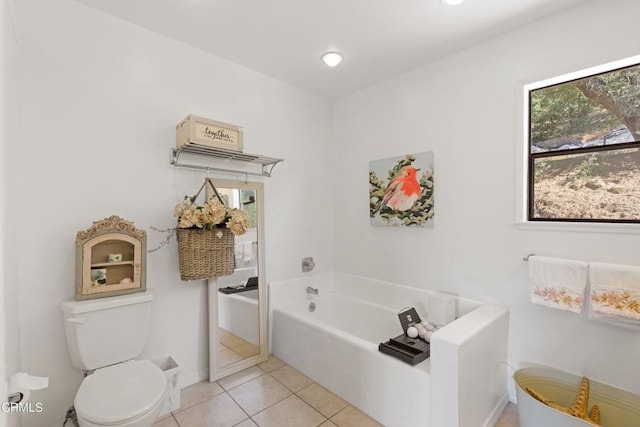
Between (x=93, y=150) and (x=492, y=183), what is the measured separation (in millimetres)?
2673

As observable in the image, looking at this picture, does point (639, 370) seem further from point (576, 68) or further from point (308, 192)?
point (308, 192)

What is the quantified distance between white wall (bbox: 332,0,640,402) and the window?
0.43 ft

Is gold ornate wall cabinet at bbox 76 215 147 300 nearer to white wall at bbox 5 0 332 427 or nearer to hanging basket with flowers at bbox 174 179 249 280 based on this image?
white wall at bbox 5 0 332 427

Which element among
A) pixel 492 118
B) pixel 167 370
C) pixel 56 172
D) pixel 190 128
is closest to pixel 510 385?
pixel 492 118

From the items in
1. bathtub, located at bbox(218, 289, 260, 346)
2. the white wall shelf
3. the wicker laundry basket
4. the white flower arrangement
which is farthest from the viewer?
bathtub, located at bbox(218, 289, 260, 346)

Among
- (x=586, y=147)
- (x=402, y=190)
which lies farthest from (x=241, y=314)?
(x=586, y=147)

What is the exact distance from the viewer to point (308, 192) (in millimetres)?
3154

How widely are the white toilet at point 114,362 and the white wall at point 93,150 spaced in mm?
215

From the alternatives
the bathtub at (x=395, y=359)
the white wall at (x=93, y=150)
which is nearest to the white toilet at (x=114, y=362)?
the white wall at (x=93, y=150)

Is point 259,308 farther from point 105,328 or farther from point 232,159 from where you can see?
point 232,159

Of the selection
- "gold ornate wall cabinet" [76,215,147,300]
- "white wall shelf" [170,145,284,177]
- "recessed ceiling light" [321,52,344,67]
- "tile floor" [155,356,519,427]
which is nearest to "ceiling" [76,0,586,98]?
"recessed ceiling light" [321,52,344,67]

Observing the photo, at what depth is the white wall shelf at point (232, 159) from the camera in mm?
2205

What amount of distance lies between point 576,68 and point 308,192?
222cm

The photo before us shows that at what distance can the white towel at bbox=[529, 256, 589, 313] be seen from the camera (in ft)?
5.79
